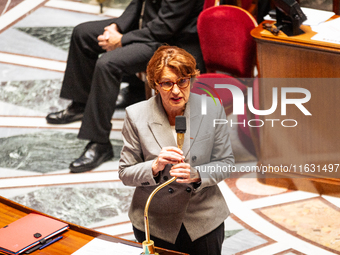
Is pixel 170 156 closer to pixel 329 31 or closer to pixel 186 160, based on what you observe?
pixel 186 160

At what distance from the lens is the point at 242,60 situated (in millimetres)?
3344

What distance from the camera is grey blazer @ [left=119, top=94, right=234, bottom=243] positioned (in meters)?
2.00

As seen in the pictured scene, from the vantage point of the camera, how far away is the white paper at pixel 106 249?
179 cm

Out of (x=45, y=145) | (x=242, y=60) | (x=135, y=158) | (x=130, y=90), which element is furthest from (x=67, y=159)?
(x=135, y=158)

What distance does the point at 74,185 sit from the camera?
338 centimetres

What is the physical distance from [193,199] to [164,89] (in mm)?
476

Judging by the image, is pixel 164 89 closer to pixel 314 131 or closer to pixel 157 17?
pixel 314 131

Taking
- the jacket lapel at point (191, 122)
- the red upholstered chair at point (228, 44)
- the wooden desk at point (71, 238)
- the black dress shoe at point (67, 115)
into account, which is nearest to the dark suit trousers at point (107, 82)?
the red upholstered chair at point (228, 44)

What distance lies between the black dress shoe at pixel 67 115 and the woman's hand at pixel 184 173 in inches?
93.1

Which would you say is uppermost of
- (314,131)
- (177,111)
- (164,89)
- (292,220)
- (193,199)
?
(164,89)

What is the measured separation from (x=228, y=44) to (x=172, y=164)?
1582mm

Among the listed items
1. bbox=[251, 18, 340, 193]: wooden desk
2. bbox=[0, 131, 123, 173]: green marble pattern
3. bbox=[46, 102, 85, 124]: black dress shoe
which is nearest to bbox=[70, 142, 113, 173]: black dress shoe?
bbox=[0, 131, 123, 173]: green marble pattern

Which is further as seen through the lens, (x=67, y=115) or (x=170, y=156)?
(x=67, y=115)

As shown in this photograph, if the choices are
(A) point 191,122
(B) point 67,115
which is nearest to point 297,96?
(A) point 191,122
